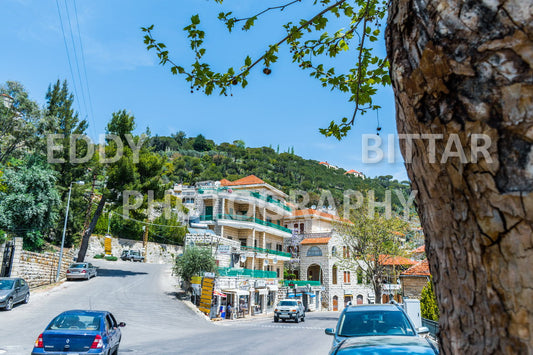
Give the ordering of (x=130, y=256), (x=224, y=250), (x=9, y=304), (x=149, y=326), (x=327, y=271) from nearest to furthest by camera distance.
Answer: (x=149, y=326), (x=9, y=304), (x=224, y=250), (x=327, y=271), (x=130, y=256)

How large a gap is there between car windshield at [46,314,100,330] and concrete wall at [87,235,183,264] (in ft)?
136

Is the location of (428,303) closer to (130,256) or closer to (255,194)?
(255,194)

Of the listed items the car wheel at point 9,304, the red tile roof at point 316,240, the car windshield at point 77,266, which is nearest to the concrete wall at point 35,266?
the car windshield at point 77,266

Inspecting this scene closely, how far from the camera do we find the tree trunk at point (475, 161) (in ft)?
4.29

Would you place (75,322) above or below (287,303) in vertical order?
above

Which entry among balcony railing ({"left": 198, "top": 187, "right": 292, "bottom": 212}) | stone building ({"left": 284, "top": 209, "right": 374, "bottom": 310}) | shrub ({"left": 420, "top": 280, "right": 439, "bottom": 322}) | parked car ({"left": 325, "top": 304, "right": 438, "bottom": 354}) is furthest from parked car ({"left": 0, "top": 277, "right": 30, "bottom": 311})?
stone building ({"left": 284, "top": 209, "right": 374, "bottom": 310})

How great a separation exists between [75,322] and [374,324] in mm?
6885

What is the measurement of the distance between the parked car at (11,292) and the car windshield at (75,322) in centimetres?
1148


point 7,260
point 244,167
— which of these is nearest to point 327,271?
point 7,260

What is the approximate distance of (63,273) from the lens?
31.0 metres

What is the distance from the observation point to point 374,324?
7.38 meters

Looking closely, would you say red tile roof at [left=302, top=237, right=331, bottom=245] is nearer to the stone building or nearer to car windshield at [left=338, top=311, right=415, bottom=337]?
the stone building

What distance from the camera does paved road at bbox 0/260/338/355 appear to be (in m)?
12.8

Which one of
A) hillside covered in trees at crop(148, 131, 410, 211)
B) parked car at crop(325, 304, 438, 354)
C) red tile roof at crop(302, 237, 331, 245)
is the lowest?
parked car at crop(325, 304, 438, 354)
